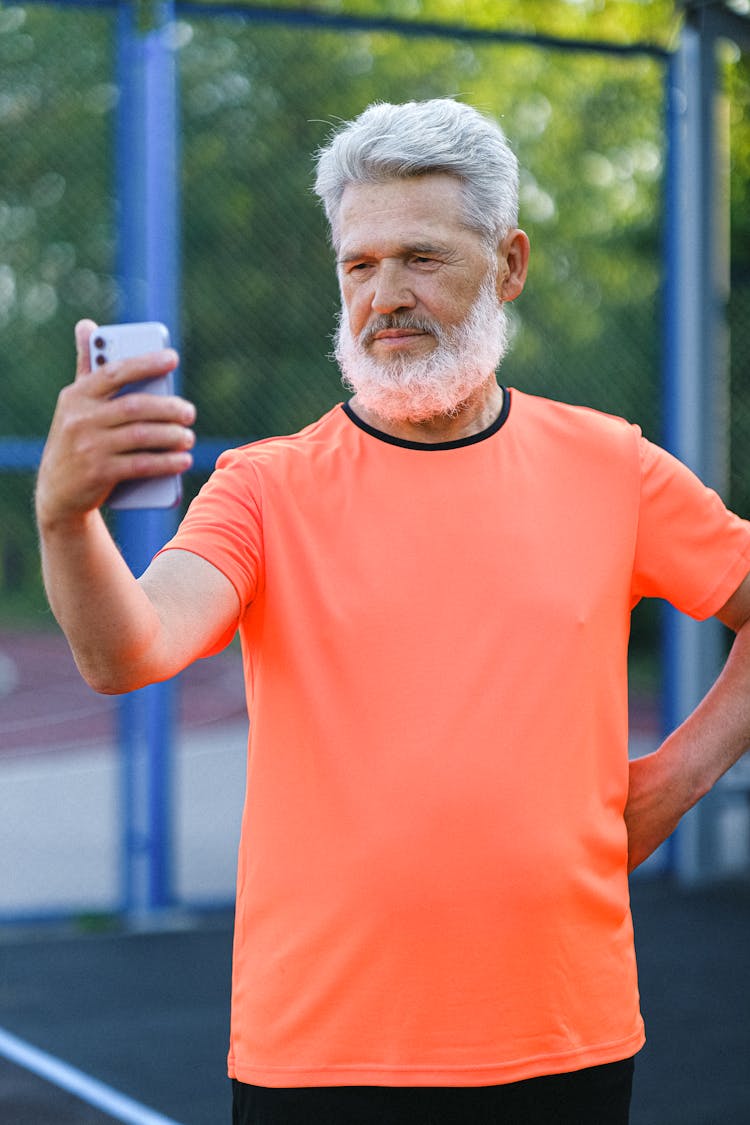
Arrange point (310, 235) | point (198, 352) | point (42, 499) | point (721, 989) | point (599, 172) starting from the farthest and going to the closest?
point (599, 172), point (198, 352), point (310, 235), point (721, 989), point (42, 499)

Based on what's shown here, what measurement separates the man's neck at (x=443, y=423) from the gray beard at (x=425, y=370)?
1 centimetres

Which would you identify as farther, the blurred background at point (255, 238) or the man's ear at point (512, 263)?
the blurred background at point (255, 238)

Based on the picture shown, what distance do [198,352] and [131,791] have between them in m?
2.86

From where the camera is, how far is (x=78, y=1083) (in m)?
4.67

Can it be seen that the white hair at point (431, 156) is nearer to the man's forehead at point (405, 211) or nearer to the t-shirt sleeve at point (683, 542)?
the man's forehead at point (405, 211)

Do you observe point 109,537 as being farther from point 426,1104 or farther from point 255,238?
point 255,238

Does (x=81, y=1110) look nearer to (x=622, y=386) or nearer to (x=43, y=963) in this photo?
(x=43, y=963)

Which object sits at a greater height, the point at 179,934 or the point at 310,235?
the point at 310,235

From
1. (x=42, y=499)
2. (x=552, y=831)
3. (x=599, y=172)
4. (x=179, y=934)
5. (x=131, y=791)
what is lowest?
(x=179, y=934)

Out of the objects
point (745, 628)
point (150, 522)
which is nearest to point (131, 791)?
point (150, 522)

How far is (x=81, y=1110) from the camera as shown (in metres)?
4.44

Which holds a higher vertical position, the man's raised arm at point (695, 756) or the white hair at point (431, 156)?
the white hair at point (431, 156)

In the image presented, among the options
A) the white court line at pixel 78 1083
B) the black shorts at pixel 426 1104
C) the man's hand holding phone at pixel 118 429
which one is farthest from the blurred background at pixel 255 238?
the man's hand holding phone at pixel 118 429

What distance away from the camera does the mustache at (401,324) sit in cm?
221
